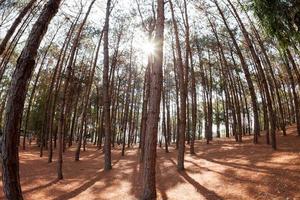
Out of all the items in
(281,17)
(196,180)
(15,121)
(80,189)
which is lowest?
(80,189)

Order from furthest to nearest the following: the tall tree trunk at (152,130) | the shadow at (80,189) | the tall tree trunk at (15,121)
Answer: the shadow at (80,189) → the tall tree trunk at (152,130) → the tall tree trunk at (15,121)

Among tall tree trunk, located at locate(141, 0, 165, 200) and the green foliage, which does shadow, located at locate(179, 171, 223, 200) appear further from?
the green foliage

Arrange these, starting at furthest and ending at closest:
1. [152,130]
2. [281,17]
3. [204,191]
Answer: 1. [204,191]
2. [152,130]
3. [281,17]

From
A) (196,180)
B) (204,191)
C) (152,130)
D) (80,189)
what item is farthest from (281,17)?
(80,189)

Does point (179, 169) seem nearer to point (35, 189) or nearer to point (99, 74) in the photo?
point (35, 189)

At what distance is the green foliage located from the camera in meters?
8.66

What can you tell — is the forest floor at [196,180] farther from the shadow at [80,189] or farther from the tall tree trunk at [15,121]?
the tall tree trunk at [15,121]

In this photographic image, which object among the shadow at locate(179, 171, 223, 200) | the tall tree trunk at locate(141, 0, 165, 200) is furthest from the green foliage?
the shadow at locate(179, 171, 223, 200)

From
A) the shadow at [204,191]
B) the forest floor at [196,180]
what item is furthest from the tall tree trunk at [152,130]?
the shadow at [204,191]

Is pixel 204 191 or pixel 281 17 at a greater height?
pixel 281 17

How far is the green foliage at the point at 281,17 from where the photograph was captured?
8.66 meters

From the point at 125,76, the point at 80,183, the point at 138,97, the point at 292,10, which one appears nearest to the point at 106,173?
the point at 80,183

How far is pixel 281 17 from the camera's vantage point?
28.9ft

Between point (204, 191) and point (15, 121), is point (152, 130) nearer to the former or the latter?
point (204, 191)
